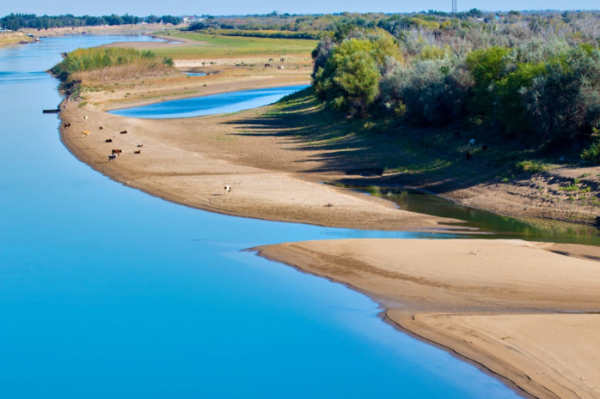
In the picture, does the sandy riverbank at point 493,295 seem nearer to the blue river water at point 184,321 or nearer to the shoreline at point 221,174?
the blue river water at point 184,321

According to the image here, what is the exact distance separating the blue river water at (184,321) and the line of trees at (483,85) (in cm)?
1052

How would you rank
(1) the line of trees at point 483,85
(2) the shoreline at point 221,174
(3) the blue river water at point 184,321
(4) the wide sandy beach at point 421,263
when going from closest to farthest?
(3) the blue river water at point 184,321 < (4) the wide sandy beach at point 421,263 < (2) the shoreline at point 221,174 < (1) the line of trees at point 483,85

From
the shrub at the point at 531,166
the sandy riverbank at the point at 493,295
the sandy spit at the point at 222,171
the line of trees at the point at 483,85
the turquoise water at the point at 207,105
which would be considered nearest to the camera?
the sandy riverbank at the point at 493,295

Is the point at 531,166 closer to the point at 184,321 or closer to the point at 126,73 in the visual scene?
the point at 184,321

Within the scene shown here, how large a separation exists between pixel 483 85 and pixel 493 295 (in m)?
19.4

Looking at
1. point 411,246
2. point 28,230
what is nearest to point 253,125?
point 28,230

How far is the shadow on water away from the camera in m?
20.3

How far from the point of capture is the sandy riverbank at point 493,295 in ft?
39.8

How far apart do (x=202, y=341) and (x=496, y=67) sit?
24052mm

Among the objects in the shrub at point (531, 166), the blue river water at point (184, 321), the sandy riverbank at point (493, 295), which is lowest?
the blue river water at point (184, 321)

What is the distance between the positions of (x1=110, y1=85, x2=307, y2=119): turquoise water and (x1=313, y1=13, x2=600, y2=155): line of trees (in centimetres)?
1126

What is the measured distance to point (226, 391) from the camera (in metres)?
12.0

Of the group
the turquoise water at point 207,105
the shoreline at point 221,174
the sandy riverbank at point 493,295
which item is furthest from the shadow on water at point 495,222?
the turquoise water at point 207,105

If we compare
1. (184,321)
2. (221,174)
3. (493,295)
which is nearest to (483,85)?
(221,174)
